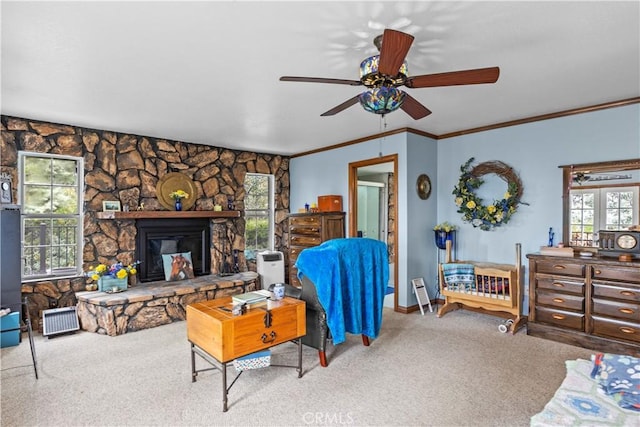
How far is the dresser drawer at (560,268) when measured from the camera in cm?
348

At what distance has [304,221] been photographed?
19.0ft

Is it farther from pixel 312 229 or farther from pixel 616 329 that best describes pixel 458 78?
pixel 312 229

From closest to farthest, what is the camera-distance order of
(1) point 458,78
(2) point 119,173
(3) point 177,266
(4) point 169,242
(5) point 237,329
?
(1) point 458,78
(5) point 237,329
(2) point 119,173
(3) point 177,266
(4) point 169,242

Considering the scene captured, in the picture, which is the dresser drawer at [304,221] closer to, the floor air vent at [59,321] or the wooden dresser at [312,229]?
the wooden dresser at [312,229]

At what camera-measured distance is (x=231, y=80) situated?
9.89ft

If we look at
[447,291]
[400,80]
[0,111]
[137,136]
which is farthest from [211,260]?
[400,80]

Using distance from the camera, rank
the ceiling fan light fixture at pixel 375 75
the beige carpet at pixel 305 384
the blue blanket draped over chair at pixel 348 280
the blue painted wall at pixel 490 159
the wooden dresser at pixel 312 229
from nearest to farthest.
A: the ceiling fan light fixture at pixel 375 75, the beige carpet at pixel 305 384, the blue blanket draped over chair at pixel 348 280, the blue painted wall at pixel 490 159, the wooden dresser at pixel 312 229

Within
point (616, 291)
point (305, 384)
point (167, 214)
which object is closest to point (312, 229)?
point (167, 214)

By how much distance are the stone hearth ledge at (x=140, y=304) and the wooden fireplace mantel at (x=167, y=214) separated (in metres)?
0.94

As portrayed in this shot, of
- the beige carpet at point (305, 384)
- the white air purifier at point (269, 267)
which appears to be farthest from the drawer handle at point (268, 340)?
the white air purifier at point (269, 267)

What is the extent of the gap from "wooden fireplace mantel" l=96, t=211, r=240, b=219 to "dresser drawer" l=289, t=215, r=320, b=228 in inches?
35.8

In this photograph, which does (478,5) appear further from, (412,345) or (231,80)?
(412,345)

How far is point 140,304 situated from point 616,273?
4.97 metres

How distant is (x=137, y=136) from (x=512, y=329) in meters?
5.39
